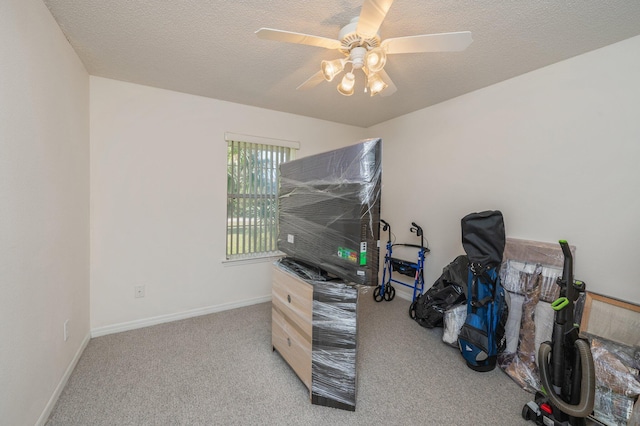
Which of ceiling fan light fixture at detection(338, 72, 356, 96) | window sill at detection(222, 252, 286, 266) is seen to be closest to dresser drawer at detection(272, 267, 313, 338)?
window sill at detection(222, 252, 286, 266)

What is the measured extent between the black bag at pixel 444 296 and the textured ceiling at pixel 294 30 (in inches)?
68.0

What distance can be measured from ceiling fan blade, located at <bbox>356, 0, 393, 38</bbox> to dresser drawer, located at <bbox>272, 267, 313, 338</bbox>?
58.2 inches

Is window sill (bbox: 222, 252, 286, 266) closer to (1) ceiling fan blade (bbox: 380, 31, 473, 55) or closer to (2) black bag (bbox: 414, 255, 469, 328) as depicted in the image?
(2) black bag (bbox: 414, 255, 469, 328)

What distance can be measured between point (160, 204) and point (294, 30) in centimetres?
209

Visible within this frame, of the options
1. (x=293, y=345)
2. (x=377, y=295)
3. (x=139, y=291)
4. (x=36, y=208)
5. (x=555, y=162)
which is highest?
(x=555, y=162)

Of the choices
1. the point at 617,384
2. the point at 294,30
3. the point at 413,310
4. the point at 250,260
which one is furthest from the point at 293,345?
the point at 294,30

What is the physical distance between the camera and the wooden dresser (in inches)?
63.2

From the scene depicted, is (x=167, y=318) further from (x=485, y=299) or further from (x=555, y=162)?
(x=555, y=162)

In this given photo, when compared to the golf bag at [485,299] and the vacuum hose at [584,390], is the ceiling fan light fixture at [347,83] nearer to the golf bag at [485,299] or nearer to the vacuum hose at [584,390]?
the golf bag at [485,299]

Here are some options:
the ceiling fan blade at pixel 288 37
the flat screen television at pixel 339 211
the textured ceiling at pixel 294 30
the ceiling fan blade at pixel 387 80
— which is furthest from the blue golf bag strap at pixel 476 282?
the ceiling fan blade at pixel 288 37

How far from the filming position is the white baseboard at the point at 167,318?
244cm

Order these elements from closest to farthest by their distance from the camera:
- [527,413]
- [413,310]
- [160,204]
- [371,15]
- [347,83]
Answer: [371,15] → [527,413] → [347,83] → [160,204] → [413,310]

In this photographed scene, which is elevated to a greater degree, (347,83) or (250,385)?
(347,83)

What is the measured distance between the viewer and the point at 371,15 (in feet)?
3.79
